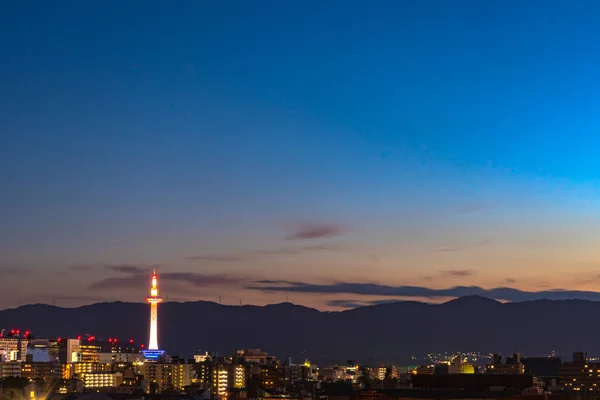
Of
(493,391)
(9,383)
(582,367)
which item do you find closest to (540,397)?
(493,391)

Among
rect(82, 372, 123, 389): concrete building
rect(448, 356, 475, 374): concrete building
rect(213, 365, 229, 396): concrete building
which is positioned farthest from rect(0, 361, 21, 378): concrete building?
rect(448, 356, 475, 374): concrete building

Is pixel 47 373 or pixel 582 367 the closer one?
pixel 582 367

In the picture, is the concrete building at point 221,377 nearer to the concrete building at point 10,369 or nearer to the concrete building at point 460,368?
the concrete building at point 10,369

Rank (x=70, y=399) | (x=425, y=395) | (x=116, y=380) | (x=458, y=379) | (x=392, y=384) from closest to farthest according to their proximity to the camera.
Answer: (x=70, y=399), (x=425, y=395), (x=458, y=379), (x=392, y=384), (x=116, y=380)

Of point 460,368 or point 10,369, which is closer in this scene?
point 460,368

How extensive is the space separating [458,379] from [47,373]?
108m

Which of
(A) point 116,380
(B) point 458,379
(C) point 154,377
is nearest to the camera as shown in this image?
(B) point 458,379

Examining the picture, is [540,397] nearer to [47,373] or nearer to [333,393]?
[333,393]

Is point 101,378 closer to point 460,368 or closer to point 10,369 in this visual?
point 10,369

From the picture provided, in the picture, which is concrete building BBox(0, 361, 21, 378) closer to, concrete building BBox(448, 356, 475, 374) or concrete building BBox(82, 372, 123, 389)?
concrete building BBox(82, 372, 123, 389)

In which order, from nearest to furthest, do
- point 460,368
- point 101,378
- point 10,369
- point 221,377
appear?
point 460,368 → point 101,378 → point 221,377 → point 10,369

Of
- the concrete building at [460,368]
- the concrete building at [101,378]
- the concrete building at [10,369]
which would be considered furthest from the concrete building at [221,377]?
the concrete building at [460,368]

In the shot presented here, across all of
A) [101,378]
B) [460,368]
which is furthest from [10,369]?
[460,368]

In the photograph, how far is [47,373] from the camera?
616 feet
